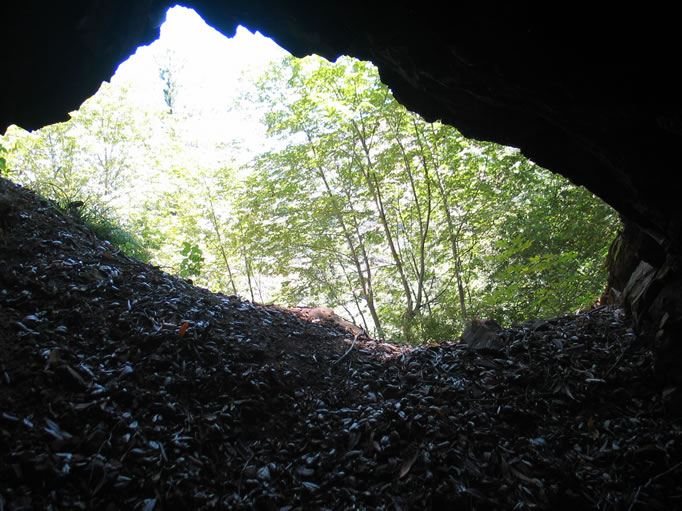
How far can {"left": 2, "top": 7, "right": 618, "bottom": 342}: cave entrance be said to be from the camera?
609cm

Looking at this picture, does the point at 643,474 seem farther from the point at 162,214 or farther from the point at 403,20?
the point at 162,214

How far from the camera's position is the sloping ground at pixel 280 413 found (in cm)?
205

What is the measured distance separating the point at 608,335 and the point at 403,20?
141 inches

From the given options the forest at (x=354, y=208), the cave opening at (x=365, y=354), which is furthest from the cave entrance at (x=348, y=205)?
the cave opening at (x=365, y=354)

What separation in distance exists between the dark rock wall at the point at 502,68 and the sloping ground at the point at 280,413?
3.04 feet

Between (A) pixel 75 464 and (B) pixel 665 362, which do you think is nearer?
(A) pixel 75 464

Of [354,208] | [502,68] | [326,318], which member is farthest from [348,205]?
[502,68]

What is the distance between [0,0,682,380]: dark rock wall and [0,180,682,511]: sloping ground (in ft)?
3.04

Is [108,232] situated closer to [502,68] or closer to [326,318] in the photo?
[326,318]

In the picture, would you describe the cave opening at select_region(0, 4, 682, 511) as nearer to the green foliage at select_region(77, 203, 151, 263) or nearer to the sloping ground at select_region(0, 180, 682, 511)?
the sloping ground at select_region(0, 180, 682, 511)

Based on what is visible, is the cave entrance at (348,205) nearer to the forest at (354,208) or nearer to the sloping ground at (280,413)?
the forest at (354,208)

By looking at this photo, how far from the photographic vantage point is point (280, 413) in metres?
2.90

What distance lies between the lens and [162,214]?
Answer: 9.72m

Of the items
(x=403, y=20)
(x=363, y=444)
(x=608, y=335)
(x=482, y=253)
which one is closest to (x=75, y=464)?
(x=363, y=444)
